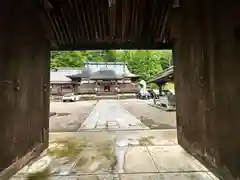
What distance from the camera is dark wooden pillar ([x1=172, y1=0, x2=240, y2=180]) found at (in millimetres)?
2648

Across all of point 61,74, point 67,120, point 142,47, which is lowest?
point 67,120

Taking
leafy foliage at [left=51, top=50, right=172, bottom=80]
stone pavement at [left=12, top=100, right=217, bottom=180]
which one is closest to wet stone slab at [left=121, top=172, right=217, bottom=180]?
stone pavement at [left=12, top=100, right=217, bottom=180]

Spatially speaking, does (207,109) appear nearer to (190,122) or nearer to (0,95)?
(190,122)

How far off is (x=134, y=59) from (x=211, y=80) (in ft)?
143

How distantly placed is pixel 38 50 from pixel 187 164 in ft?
10.9

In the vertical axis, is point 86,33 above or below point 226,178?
above

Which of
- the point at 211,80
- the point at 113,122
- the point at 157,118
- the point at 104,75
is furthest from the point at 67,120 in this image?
the point at 104,75

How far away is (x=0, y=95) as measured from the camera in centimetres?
300

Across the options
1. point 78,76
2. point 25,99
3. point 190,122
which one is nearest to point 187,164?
point 190,122

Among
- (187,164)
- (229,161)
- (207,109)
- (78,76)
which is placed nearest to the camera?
(229,161)

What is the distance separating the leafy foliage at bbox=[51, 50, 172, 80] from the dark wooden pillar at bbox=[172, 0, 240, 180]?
128ft

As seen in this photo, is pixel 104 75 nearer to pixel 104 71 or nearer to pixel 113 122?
pixel 104 71

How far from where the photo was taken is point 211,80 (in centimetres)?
332

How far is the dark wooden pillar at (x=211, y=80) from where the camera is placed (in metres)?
2.65
